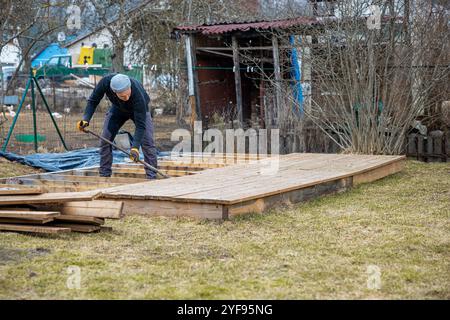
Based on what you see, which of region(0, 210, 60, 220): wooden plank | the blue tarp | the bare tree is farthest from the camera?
the bare tree

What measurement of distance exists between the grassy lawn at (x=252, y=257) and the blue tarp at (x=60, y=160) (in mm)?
4145

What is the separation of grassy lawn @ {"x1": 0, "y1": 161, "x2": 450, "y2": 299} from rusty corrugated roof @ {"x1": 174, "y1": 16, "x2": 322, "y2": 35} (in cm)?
540

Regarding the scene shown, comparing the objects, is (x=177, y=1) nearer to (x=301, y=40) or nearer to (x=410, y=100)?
(x=301, y=40)

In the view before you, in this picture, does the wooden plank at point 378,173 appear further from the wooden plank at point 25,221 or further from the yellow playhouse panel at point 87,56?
the yellow playhouse panel at point 87,56

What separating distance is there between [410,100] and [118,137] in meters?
4.74

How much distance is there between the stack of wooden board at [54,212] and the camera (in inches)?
227

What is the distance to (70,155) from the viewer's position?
35.8 feet

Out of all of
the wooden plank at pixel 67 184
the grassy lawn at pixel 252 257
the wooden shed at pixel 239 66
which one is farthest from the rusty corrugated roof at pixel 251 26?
the grassy lawn at pixel 252 257

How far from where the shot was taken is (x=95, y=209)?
6.00m

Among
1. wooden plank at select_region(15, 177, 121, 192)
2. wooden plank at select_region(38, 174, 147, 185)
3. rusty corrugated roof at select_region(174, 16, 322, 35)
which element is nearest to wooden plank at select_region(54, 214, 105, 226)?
wooden plank at select_region(15, 177, 121, 192)

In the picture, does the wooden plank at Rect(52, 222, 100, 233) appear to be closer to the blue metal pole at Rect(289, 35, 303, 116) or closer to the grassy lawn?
the grassy lawn

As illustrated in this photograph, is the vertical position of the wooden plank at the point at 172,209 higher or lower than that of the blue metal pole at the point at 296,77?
lower

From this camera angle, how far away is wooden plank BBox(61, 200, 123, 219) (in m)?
5.93

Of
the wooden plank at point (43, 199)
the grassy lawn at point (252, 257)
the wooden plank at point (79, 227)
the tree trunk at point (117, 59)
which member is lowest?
the grassy lawn at point (252, 257)
